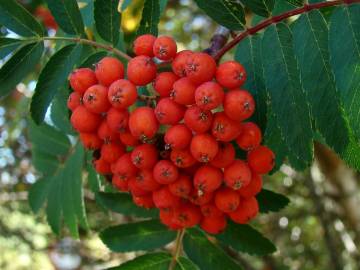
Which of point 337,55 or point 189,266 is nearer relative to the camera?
point 337,55

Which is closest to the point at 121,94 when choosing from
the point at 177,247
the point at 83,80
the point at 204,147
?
the point at 83,80

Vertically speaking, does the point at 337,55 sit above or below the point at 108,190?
above

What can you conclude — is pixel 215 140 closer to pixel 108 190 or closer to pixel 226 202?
pixel 226 202

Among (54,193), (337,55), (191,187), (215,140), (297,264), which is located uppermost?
(337,55)

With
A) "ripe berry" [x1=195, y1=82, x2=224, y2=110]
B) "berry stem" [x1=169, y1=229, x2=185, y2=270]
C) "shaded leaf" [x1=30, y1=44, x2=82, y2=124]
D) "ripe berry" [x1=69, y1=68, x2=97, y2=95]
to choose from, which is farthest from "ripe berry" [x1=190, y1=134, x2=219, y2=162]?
"berry stem" [x1=169, y1=229, x2=185, y2=270]

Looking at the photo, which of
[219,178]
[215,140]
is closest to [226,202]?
[219,178]
